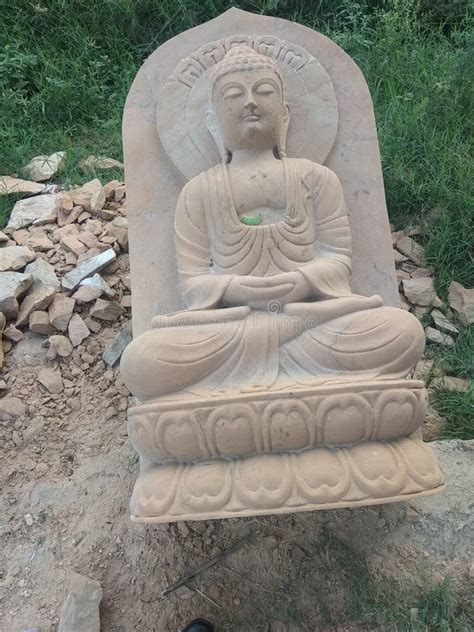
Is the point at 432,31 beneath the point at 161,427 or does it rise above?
above

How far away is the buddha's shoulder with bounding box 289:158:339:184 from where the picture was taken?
327 cm

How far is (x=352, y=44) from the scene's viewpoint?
5.90 m

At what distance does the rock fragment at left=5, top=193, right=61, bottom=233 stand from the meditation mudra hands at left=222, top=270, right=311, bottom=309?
8.61 feet

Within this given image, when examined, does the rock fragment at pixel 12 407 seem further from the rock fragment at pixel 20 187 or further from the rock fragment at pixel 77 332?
the rock fragment at pixel 20 187

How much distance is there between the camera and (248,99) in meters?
3.24

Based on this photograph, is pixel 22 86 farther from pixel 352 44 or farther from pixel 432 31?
pixel 432 31

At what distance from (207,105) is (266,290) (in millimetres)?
1358

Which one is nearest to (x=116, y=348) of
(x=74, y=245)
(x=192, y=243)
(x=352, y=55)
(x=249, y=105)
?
(x=74, y=245)

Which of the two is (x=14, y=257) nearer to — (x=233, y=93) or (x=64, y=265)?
(x=64, y=265)

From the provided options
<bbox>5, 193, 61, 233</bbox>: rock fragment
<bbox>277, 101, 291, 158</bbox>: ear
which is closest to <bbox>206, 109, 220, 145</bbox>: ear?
<bbox>277, 101, 291, 158</bbox>: ear

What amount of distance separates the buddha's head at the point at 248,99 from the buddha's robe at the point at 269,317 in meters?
0.22

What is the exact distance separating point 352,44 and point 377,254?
3398 mm

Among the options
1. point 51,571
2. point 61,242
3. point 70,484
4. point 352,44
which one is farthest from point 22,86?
point 51,571

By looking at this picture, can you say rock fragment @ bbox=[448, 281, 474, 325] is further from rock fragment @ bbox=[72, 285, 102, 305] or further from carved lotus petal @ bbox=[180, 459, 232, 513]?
rock fragment @ bbox=[72, 285, 102, 305]
